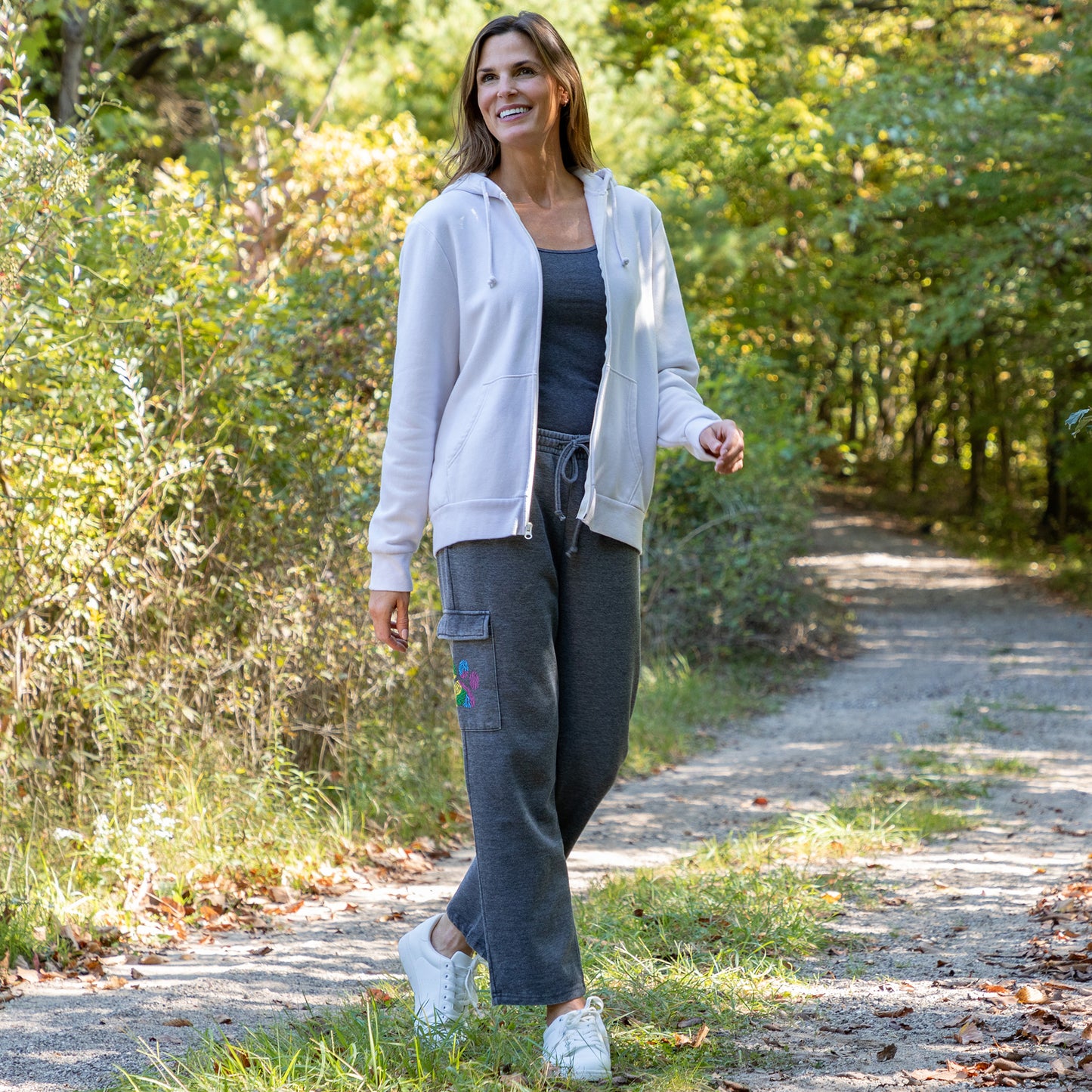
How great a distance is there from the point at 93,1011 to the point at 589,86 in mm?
8953

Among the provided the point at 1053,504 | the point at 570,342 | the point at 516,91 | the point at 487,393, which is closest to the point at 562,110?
the point at 516,91

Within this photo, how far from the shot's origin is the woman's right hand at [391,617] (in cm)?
242

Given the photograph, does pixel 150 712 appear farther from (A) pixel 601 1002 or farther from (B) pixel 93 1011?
(A) pixel 601 1002

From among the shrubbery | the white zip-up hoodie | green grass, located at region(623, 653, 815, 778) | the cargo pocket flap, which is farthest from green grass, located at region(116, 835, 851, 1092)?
green grass, located at region(623, 653, 815, 778)

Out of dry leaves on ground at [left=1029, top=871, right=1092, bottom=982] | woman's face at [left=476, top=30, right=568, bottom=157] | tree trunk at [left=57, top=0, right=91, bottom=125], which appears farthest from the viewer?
tree trunk at [left=57, top=0, right=91, bottom=125]

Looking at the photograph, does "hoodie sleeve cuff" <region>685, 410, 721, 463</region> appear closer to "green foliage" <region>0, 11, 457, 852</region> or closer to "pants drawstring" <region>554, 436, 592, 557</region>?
"pants drawstring" <region>554, 436, 592, 557</region>

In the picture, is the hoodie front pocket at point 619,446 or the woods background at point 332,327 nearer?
the hoodie front pocket at point 619,446

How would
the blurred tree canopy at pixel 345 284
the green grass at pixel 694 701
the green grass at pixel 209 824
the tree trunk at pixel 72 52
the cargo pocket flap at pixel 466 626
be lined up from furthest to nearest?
the tree trunk at pixel 72 52 → the green grass at pixel 694 701 → the blurred tree canopy at pixel 345 284 → the green grass at pixel 209 824 → the cargo pocket flap at pixel 466 626

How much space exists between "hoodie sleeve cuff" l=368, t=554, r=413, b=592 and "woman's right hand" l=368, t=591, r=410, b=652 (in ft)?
0.04

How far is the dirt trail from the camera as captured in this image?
263 centimetres

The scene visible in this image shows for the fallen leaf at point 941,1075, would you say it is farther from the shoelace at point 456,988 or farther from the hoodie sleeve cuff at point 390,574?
the hoodie sleeve cuff at point 390,574

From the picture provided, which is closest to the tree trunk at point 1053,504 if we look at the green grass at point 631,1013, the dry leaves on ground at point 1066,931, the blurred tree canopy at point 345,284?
the blurred tree canopy at point 345,284

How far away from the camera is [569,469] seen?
236cm

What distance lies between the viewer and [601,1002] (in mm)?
2537
